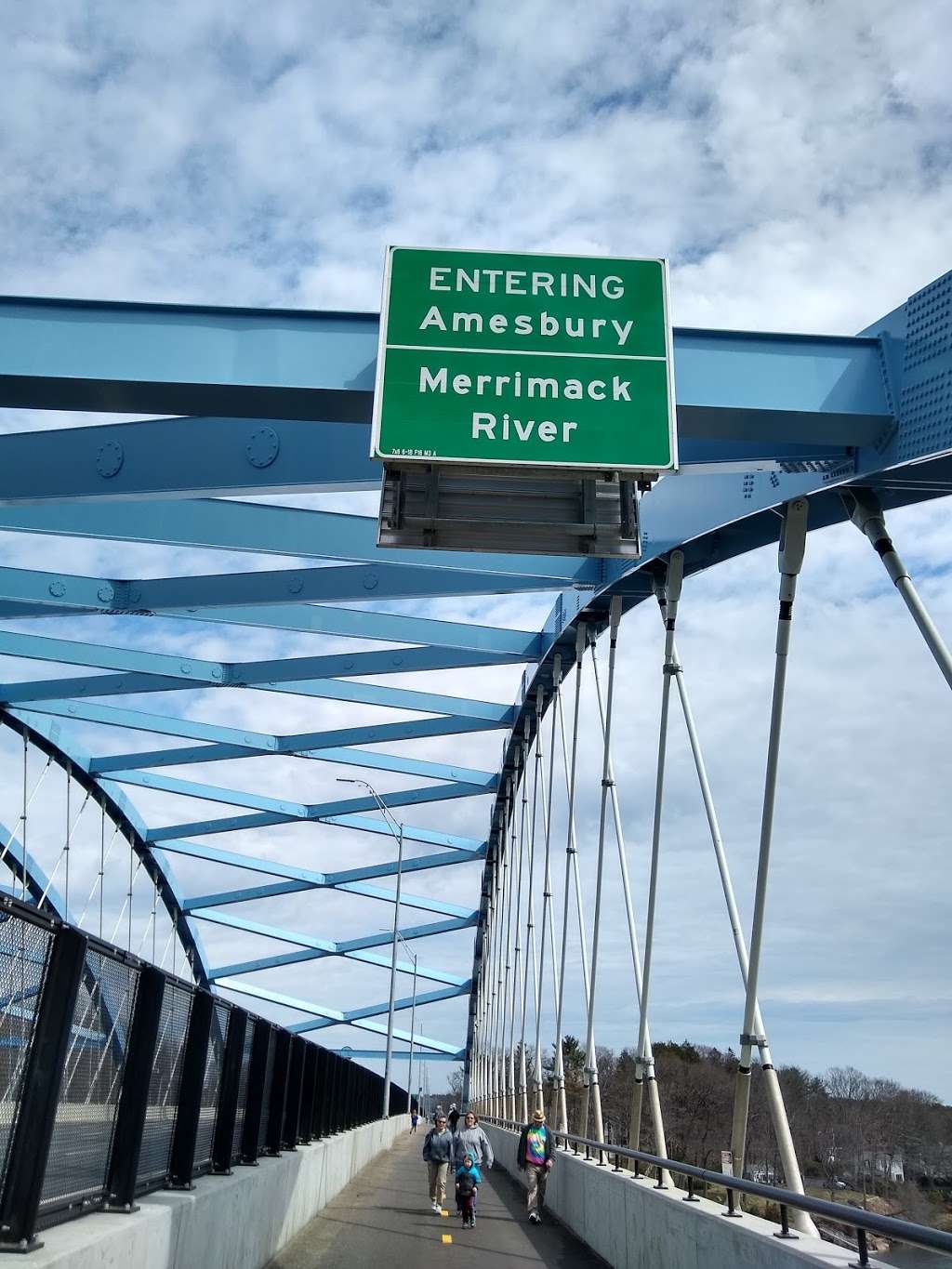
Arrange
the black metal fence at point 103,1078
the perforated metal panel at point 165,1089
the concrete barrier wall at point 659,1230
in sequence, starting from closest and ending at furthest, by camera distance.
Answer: the black metal fence at point 103,1078
the concrete barrier wall at point 659,1230
the perforated metal panel at point 165,1089

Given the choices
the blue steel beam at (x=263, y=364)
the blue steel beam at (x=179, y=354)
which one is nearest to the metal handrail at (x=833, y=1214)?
the blue steel beam at (x=263, y=364)

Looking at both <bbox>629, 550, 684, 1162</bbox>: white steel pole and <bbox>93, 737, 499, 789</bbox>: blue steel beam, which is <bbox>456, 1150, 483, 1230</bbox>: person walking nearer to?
<bbox>629, 550, 684, 1162</bbox>: white steel pole

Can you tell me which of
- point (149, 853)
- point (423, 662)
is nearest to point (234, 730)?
point (423, 662)

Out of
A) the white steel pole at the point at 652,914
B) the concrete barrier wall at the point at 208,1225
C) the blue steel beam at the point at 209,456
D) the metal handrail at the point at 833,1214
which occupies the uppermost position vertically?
the blue steel beam at the point at 209,456

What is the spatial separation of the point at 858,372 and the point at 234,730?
19239mm

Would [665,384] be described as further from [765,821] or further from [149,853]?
[149,853]

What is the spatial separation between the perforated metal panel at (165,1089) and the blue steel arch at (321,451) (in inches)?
→ 171

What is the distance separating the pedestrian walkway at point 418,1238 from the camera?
1086 centimetres

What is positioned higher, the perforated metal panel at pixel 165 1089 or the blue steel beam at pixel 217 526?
the blue steel beam at pixel 217 526

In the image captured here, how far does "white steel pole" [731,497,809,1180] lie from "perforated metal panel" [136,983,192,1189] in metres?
3.97

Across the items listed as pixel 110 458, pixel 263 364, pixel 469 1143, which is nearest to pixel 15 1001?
pixel 263 364

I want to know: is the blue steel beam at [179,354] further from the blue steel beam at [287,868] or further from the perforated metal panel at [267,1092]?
the blue steel beam at [287,868]

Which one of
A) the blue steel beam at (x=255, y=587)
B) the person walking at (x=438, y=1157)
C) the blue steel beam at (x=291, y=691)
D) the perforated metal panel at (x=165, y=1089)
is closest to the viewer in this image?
the perforated metal panel at (x=165, y=1089)

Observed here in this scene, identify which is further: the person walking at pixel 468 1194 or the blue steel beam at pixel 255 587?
the blue steel beam at pixel 255 587
